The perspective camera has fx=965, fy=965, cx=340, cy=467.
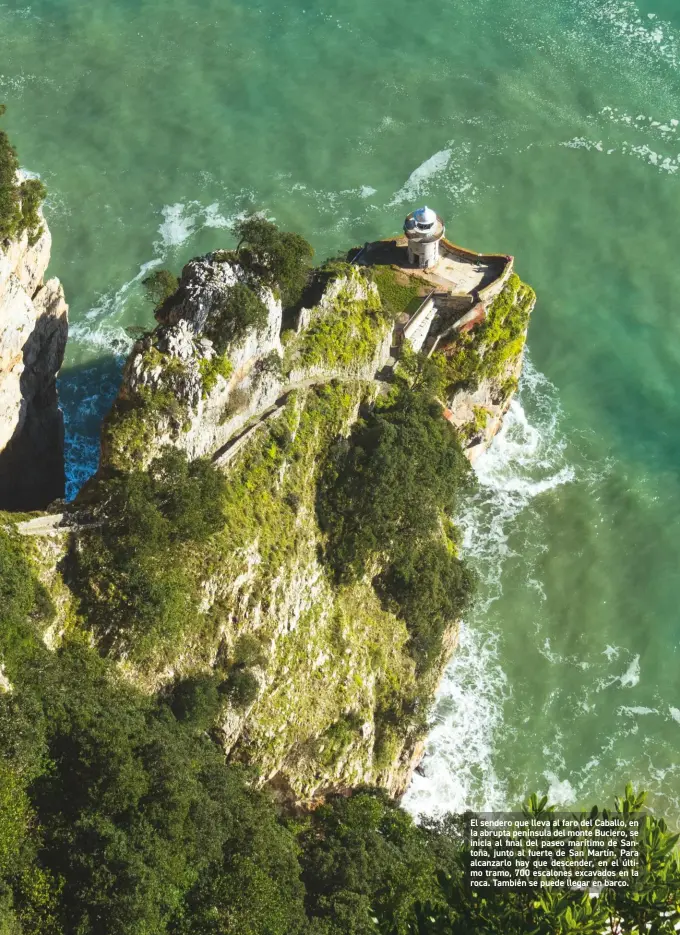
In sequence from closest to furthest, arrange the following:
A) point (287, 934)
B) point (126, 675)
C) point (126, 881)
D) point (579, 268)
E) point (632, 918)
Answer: point (632, 918)
point (126, 881)
point (287, 934)
point (126, 675)
point (579, 268)

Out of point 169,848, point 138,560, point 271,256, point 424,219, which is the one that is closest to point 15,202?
point 271,256

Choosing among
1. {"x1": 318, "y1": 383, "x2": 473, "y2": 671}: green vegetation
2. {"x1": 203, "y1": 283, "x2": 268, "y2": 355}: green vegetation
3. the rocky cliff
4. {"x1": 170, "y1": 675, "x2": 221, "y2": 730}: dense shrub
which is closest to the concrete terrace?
the rocky cliff

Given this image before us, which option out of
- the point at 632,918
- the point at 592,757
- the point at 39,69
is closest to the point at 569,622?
the point at 592,757

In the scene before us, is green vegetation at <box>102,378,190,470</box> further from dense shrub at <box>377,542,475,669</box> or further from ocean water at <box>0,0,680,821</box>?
ocean water at <box>0,0,680,821</box>

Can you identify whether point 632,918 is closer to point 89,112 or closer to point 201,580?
point 201,580

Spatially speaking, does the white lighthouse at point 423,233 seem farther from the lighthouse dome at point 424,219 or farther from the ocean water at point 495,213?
the ocean water at point 495,213

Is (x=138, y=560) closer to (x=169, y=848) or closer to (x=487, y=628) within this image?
(x=169, y=848)
